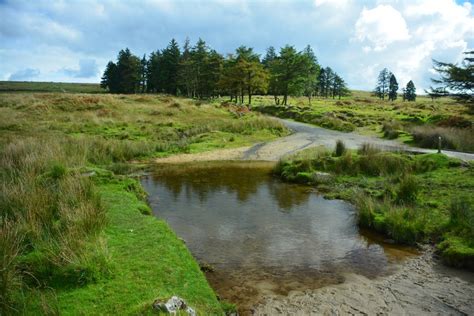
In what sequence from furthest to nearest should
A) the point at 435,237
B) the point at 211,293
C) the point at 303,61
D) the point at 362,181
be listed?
the point at 303,61 < the point at 362,181 < the point at 435,237 < the point at 211,293

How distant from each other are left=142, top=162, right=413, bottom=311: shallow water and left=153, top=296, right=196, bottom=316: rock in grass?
228cm

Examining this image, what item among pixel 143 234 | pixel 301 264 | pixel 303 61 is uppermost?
pixel 303 61

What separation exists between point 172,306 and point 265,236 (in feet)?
19.9

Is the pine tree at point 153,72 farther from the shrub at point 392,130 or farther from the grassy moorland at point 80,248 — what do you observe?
the grassy moorland at point 80,248

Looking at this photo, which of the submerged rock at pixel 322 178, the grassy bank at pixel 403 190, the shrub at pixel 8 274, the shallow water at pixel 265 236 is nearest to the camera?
the shrub at pixel 8 274

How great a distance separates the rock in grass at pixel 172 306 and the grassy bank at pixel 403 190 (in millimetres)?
7046

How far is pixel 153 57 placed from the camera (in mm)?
86062

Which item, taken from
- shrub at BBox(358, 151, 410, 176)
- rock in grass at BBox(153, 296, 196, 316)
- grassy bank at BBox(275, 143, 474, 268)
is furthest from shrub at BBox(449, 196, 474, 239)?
rock in grass at BBox(153, 296, 196, 316)

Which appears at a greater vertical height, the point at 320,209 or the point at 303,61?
the point at 303,61

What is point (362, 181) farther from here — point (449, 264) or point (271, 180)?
A: point (449, 264)

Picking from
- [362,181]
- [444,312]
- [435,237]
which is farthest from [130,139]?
[444,312]

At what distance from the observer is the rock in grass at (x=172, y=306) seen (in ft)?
16.4

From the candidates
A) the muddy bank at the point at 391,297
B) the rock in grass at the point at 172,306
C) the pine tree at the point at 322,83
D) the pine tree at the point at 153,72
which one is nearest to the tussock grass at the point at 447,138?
the muddy bank at the point at 391,297

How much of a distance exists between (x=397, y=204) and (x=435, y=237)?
2.62 metres
